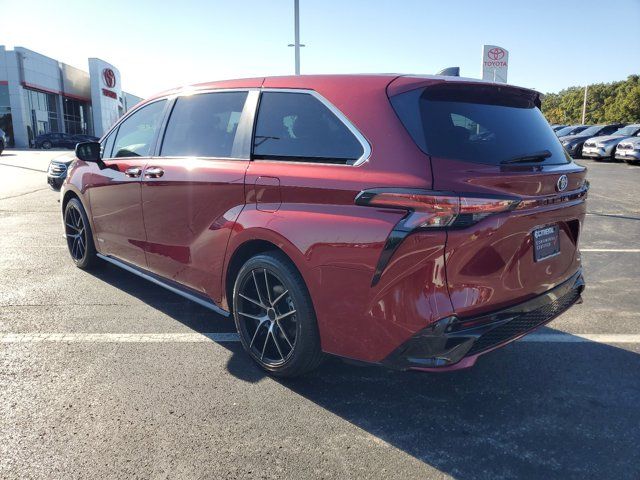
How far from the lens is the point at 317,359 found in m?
2.96

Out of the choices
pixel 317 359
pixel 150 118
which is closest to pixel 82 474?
pixel 317 359

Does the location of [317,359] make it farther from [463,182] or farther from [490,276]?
[463,182]

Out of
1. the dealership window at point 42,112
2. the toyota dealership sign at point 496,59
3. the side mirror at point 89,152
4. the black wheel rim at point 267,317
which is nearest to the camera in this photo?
the black wheel rim at point 267,317

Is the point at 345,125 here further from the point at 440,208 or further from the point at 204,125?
the point at 204,125

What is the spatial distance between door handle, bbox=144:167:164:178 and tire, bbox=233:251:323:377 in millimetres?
1172

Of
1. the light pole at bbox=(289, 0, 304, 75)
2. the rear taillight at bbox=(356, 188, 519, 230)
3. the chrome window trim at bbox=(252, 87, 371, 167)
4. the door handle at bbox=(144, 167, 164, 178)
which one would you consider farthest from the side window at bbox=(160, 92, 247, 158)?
the light pole at bbox=(289, 0, 304, 75)

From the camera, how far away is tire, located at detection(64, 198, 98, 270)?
5191mm

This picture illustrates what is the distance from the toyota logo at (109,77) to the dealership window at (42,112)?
4.95 meters

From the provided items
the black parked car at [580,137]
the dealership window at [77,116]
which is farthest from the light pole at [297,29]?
the dealership window at [77,116]

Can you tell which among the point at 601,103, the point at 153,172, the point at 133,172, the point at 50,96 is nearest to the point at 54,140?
the point at 50,96

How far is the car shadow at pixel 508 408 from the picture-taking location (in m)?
2.38

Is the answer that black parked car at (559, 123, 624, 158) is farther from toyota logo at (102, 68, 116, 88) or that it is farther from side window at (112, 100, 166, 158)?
toyota logo at (102, 68, 116, 88)

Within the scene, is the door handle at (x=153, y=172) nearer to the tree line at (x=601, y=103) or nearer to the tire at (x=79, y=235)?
the tire at (x=79, y=235)

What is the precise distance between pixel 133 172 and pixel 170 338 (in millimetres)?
1434
